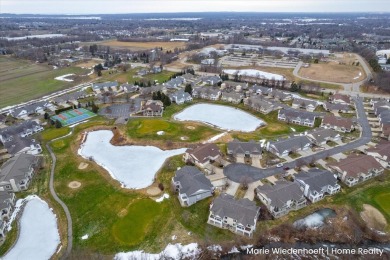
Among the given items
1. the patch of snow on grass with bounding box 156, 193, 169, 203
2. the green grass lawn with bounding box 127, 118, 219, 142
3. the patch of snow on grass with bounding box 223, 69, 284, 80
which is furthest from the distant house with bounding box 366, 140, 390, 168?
the patch of snow on grass with bounding box 223, 69, 284, 80

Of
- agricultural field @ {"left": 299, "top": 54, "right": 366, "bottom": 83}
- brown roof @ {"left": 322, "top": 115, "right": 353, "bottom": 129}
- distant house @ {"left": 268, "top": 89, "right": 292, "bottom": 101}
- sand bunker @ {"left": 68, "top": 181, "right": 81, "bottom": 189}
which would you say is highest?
brown roof @ {"left": 322, "top": 115, "right": 353, "bottom": 129}

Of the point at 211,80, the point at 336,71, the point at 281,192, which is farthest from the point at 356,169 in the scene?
the point at 336,71

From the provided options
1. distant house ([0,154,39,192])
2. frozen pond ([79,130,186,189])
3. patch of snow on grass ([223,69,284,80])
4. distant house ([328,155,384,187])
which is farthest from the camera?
patch of snow on grass ([223,69,284,80])

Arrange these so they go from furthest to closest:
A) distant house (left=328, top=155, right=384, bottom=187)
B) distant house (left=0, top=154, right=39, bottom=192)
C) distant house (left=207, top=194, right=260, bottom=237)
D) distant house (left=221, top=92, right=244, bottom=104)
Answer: distant house (left=221, top=92, right=244, bottom=104), distant house (left=328, top=155, right=384, bottom=187), distant house (left=0, top=154, right=39, bottom=192), distant house (left=207, top=194, right=260, bottom=237)

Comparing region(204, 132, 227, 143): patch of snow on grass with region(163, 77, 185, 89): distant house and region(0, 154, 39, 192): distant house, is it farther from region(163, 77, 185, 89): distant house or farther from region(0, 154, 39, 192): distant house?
region(163, 77, 185, 89): distant house

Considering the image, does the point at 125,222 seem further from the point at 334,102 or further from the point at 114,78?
the point at 114,78

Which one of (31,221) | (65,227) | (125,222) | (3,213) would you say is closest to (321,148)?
(125,222)

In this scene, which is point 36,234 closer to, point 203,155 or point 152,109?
point 203,155

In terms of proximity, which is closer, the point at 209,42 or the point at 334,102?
the point at 334,102
